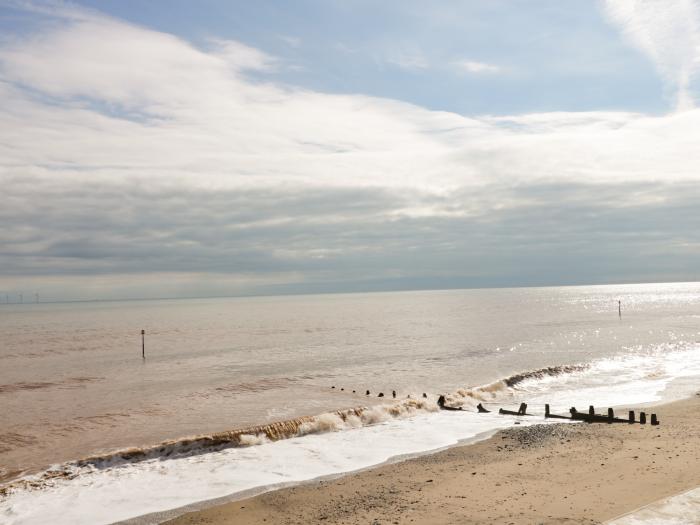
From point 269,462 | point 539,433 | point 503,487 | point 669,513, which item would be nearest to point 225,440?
point 269,462

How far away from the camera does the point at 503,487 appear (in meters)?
15.9

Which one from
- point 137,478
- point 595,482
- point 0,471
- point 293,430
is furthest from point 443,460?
point 0,471

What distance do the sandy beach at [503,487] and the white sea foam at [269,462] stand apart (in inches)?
71.8

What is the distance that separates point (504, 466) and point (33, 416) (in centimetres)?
2892

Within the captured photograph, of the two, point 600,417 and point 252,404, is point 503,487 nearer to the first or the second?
point 600,417

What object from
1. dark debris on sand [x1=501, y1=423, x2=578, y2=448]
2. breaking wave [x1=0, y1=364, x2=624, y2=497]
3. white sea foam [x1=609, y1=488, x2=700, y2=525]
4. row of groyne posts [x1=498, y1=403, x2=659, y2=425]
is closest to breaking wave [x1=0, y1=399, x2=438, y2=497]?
breaking wave [x1=0, y1=364, x2=624, y2=497]

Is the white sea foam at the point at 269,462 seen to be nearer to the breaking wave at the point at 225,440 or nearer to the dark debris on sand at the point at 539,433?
the breaking wave at the point at 225,440

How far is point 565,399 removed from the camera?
112 ft

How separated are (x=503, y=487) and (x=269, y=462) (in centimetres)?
914

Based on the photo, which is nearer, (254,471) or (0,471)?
(254,471)

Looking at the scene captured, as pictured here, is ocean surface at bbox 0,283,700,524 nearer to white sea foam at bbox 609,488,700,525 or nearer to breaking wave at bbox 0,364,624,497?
breaking wave at bbox 0,364,624,497

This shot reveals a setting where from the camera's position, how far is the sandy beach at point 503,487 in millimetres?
13898

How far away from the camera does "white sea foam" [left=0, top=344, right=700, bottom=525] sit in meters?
16.5

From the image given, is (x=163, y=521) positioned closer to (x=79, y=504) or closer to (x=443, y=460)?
(x=79, y=504)
